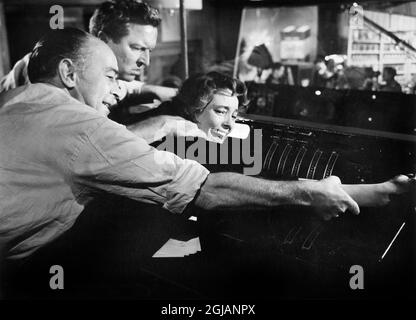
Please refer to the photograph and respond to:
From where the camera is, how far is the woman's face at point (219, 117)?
1.59 meters

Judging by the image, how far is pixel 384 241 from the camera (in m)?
1.30

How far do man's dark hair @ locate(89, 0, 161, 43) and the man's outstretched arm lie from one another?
761 mm

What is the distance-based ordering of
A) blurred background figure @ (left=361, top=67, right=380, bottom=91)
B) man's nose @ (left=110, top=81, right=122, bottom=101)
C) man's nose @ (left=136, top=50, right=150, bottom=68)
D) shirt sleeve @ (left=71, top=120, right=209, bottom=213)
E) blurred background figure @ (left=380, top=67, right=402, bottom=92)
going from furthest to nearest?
blurred background figure @ (left=361, top=67, right=380, bottom=91) → blurred background figure @ (left=380, top=67, right=402, bottom=92) → man's nose @ (left=136, top=50, right=150, bottom=68) → man's nose @ (left=110, top=81, right=122, bottom=101) → shirt sleeve @ (left=71, top=120, right=209, bottom=213)

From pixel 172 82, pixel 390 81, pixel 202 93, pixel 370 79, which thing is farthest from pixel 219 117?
pixel 370 79

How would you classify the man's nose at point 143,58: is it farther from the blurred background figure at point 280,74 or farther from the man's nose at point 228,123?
the blurred background figure at point 280,74

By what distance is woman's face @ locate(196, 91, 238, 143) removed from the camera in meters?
1.59

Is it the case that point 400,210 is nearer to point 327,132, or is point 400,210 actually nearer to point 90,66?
point 327,132

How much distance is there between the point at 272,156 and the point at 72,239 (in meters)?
0.82

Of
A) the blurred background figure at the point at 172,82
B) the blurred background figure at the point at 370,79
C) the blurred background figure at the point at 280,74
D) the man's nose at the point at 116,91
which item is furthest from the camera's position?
the blurred background figure at the point at 280,74

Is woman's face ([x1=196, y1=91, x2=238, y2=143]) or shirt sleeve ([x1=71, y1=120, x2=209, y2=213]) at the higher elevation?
woman's face ([x1=196, y1=91, x2=238, y2=143])

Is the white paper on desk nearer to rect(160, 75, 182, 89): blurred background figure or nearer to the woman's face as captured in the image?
the woman's face

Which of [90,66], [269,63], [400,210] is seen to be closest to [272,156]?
[400,210]

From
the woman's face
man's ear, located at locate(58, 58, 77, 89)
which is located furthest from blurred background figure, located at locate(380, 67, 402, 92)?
man's ear, located at locate(58, 58, 77, 89)

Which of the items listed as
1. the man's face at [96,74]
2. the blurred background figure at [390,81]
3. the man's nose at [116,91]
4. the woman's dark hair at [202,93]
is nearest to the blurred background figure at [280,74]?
the blurred background figure at [390,81]
